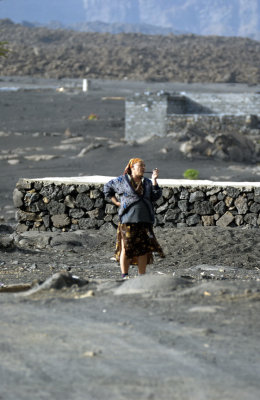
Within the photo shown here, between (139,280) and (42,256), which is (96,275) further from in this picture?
(139,280)

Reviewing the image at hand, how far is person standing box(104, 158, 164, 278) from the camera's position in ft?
23.3

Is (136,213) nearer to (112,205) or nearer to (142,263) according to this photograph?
(142,263)

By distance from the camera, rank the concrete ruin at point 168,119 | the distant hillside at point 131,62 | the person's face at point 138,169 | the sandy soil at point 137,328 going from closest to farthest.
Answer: the sandy soil at point 137,328, the person's face at point 138,169, the concrete ruin at point 168,119, the distant hillside at point 131,62

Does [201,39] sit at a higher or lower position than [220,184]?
higher

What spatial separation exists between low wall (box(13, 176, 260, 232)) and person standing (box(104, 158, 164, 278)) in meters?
3.98

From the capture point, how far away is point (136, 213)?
7086 millimetres

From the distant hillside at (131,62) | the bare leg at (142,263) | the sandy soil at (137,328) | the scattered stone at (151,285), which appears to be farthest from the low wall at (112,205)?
the distant hillside at (131,62)

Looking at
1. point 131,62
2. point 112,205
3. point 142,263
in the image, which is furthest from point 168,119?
point 131,62

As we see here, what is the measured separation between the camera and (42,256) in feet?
32.4

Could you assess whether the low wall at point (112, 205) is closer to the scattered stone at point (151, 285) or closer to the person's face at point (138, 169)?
the person's face at point (138, 169)

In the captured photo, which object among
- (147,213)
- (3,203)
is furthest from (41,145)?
(147,213)

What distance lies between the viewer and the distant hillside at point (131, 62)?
74125 mm

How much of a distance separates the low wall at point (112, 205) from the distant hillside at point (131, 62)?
6081cm

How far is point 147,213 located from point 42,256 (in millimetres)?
3150
